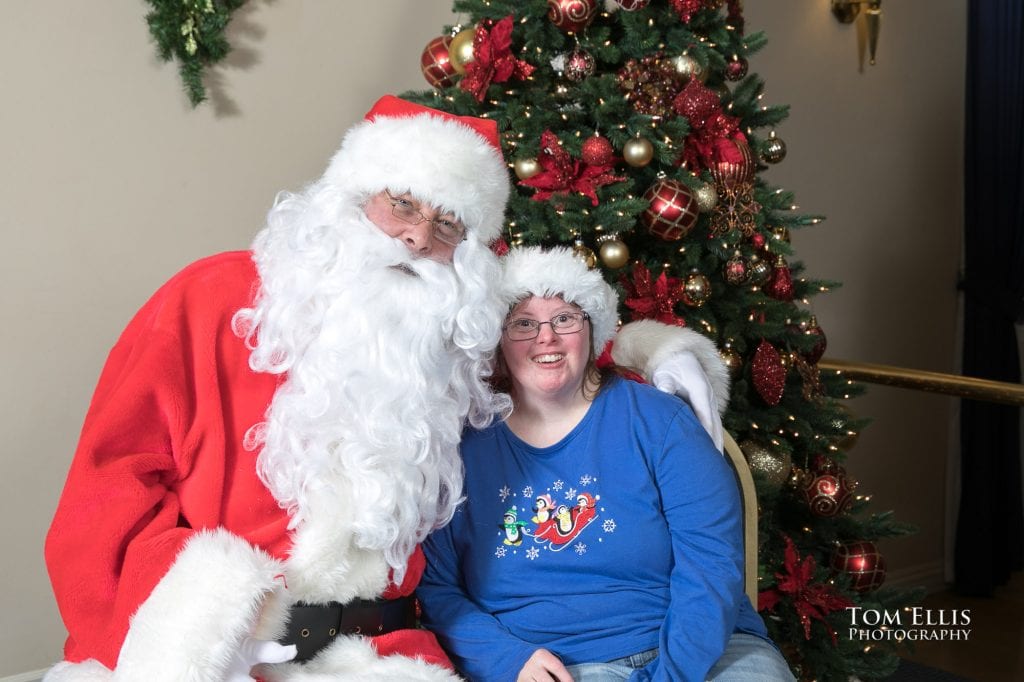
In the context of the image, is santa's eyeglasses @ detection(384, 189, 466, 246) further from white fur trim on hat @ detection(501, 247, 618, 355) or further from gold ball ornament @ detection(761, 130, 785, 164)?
gold ball ornament @ detection(761, 130, 785, 164)

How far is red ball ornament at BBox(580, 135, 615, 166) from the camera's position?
8.65 ft

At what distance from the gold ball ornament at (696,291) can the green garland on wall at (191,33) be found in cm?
153

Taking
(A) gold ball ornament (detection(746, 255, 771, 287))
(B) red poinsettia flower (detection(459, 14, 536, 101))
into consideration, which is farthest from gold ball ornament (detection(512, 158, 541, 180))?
(A) gold ball ornament (detection(746, 255, 771, 287))

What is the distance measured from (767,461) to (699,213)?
753mm

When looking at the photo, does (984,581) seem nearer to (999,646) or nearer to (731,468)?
(999,646)

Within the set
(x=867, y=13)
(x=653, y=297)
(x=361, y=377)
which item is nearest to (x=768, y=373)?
(x=653, y=297)

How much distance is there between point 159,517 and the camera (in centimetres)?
170

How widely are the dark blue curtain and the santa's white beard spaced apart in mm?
3873

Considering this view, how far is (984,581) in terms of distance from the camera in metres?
5.01

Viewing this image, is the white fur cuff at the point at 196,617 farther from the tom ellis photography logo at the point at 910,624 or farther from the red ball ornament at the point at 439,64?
the tom ellis photography logo at the point at 910,624

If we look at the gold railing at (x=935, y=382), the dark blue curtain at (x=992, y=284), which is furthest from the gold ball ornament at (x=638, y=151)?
the dark blue curtain at (x=992, y=284)

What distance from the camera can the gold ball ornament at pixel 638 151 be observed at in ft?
8.71

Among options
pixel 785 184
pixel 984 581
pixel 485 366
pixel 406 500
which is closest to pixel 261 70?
pixel 485 366

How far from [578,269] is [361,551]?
2.27 ft
